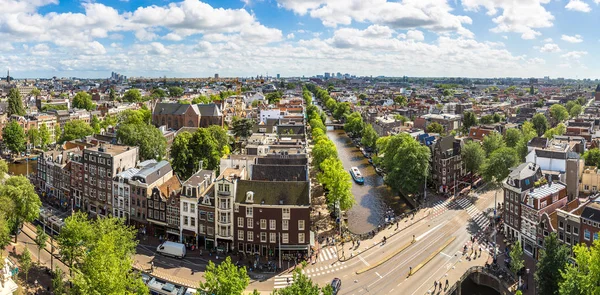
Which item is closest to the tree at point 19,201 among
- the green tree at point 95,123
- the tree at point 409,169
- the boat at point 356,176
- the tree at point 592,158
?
the tree at point 409,169

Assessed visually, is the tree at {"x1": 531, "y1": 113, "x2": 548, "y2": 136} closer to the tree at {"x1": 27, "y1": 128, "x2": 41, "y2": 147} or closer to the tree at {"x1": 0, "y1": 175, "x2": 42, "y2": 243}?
the tree at {"x1": 0, "y1": 175, "x2": 42, "y2": 243}

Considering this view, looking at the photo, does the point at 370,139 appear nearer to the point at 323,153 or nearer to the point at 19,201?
the point at 323,153

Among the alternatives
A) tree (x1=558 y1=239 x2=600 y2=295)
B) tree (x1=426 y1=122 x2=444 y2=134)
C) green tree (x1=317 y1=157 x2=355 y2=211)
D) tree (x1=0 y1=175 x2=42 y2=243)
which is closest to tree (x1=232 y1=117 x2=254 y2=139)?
green tree (x1=317 y1=157 x2=355 y2=211)

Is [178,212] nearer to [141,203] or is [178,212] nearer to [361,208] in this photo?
[141,203]

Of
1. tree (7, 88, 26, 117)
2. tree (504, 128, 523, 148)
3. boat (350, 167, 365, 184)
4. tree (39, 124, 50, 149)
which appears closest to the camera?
boat (350, 167, 365, 184)

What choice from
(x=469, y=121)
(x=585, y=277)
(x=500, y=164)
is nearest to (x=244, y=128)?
(x=500, y=164)
